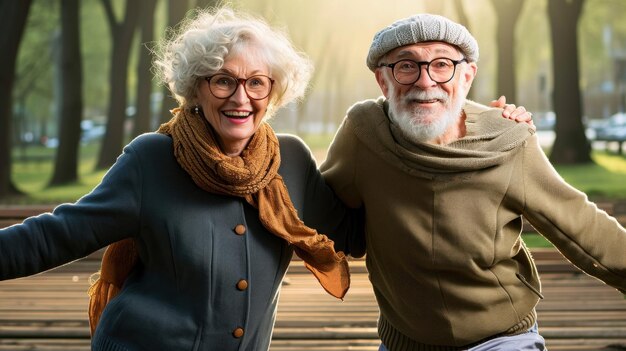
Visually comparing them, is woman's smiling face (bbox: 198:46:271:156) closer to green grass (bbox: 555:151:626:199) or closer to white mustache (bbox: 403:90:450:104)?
white mustache (bbox: 403:90:450:104)

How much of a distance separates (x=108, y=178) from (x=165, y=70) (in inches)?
20.4

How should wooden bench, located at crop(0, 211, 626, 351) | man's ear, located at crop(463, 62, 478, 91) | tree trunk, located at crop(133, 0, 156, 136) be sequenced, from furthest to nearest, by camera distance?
tree trunk, located at crop(133, 0, 156, 136)
wooden bench, located at crop(0, 211, 626, 351)
man's ear, located at crop(463, 62, 478, 91)

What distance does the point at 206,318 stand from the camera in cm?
340

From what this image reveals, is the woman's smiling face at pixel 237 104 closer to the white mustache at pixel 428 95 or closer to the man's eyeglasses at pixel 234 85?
the man's eyeglasses at pixel 234 85

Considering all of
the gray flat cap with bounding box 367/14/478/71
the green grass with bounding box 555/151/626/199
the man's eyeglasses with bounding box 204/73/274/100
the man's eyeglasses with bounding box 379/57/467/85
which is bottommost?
the green grass with bounding box 555/151/626/199

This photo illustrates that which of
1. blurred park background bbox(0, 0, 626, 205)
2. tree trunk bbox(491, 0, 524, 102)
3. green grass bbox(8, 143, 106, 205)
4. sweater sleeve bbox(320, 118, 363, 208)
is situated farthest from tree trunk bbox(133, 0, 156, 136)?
sweater sleeve bbox(320, 118, 363, 208)

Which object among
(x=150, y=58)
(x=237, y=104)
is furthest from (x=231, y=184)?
(x=150, y=58)

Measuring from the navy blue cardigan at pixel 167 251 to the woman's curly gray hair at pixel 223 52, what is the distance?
0.77 feet

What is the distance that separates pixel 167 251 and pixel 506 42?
1893 centimetres

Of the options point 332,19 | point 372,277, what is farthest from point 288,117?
point 372,277

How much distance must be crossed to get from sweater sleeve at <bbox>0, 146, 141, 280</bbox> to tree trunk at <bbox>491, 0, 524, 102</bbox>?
18714mm

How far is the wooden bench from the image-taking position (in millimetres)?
5578

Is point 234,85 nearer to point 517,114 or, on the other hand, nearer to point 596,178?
point 517,114

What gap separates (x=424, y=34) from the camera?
11.7ft
